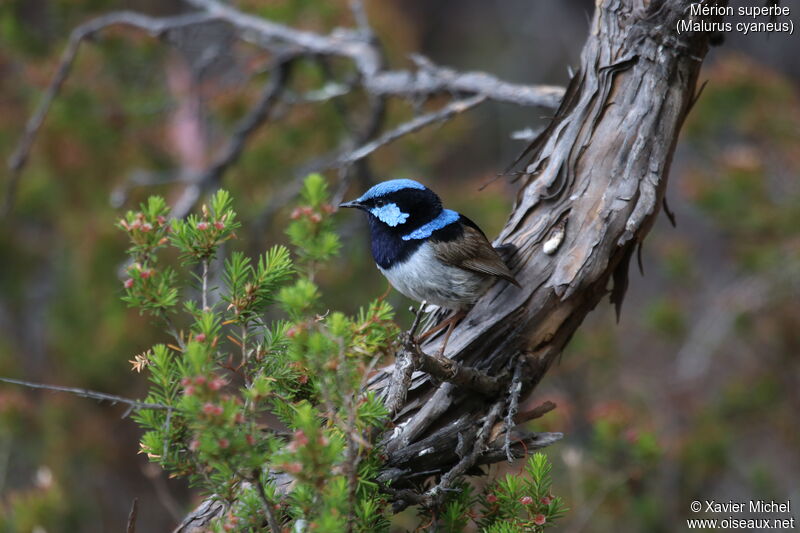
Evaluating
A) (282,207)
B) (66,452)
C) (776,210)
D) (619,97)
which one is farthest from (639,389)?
(66,452)

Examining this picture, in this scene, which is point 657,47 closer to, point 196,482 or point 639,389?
point 196,482

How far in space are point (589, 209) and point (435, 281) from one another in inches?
20.3

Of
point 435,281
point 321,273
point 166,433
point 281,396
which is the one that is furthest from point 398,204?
point 321,273

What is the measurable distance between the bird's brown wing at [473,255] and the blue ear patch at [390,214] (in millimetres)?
139

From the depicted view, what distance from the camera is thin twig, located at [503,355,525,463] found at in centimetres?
210

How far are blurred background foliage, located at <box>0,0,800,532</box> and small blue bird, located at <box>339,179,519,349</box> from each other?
983mm

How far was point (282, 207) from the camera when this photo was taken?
4.38 m

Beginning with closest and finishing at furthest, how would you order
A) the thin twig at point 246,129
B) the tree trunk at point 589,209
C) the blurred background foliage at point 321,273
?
the tree trunk at point 589,209, the thin twig at point 246,129, the blurred background foliage at point 321,273

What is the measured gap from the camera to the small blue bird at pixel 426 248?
2.46m

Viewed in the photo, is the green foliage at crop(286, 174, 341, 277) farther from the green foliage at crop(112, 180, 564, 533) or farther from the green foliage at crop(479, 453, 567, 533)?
the green foliage at crop(479, 453, 567, 533)

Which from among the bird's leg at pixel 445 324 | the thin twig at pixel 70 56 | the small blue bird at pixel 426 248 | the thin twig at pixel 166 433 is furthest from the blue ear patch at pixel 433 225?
the thin twig at pixel 70 56

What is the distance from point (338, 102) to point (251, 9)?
1.25 metres

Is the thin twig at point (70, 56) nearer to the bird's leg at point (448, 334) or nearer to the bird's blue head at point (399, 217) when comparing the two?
the bird's blue head at point (399, 217)

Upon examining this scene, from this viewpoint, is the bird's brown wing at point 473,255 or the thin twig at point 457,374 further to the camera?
the bird's brown wing at point 473,255
